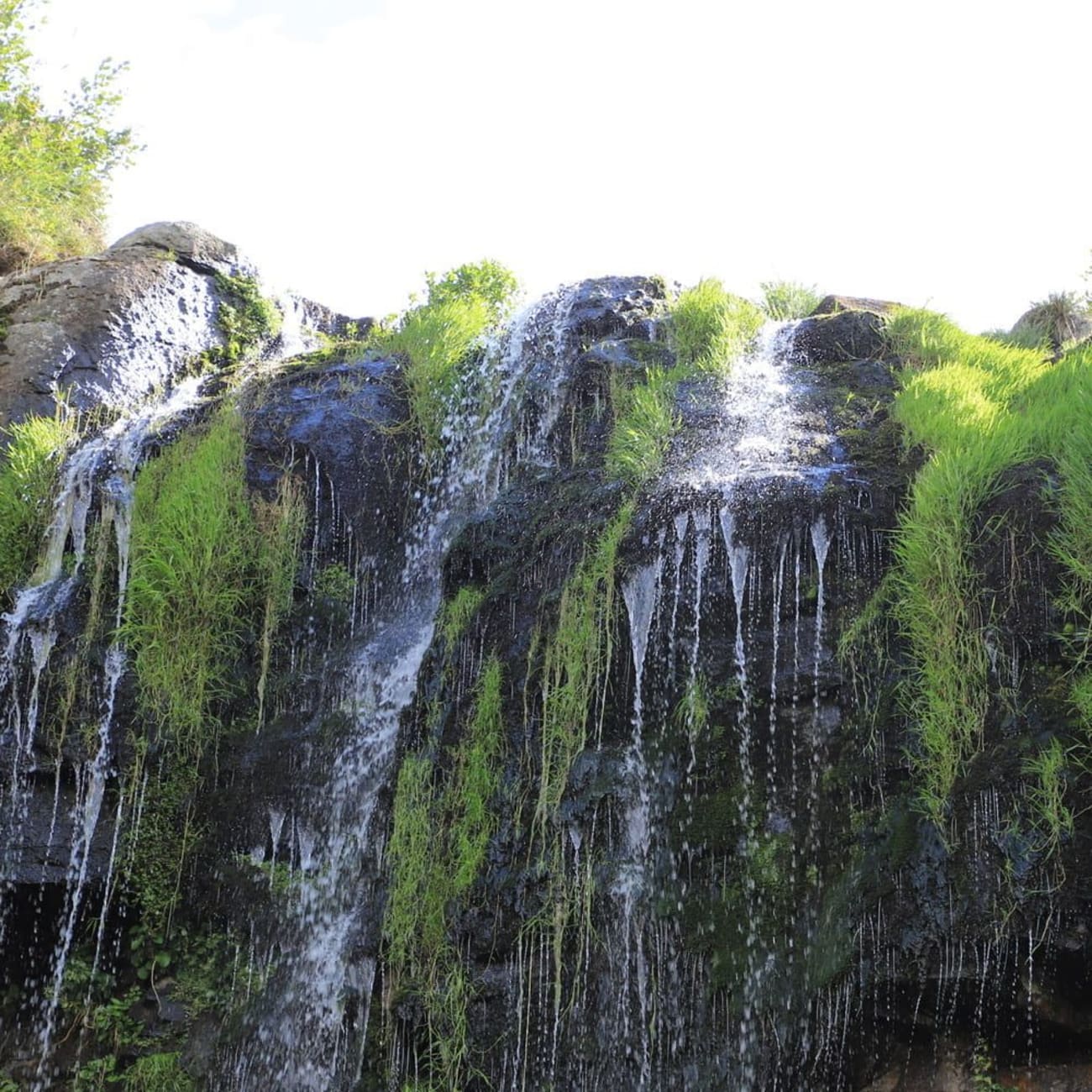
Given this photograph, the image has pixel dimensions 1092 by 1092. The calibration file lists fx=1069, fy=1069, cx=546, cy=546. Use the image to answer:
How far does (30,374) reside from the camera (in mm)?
10984

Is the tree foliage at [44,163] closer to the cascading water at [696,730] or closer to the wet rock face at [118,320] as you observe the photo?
the wet rock face at [118,320]

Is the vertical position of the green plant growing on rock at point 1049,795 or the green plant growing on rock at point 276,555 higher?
the green plant growing on rock at point 276,555

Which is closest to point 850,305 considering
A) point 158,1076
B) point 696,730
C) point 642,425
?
point 642,425

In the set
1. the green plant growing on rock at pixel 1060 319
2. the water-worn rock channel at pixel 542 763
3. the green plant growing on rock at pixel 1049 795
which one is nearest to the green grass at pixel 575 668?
the water-worn rock channel at pixel 542 763

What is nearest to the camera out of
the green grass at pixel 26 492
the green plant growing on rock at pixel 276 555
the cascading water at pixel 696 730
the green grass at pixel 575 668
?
the cascading water at pixel 696 730

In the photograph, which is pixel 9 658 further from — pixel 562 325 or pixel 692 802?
pixel 562 325

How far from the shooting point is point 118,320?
11820 millimetres

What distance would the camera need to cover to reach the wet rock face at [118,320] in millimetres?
11117

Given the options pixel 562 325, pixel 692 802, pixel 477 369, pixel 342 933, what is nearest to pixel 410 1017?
pixel 342 933

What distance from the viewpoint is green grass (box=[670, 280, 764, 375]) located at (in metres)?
9.55

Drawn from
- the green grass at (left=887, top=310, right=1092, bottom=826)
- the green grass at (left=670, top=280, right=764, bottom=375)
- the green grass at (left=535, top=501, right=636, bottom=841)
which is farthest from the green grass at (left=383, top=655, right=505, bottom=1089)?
the green grass at (left=670, top=280, right=764, bottom=375)

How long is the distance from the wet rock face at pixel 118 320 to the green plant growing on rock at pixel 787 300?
554 centimetres

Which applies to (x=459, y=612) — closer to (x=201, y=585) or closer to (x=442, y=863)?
(x=442, y=863)

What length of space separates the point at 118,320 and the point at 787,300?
7313mm
